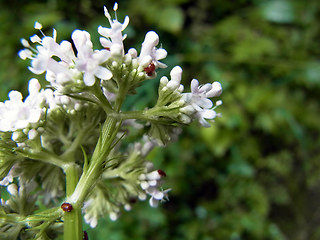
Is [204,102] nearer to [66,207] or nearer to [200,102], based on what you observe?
[200,102]

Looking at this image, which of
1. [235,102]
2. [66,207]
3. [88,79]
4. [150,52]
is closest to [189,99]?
[150,52]

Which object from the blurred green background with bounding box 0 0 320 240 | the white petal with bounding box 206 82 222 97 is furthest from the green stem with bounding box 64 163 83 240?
the blurred green background with bounding box 0 0 320 240

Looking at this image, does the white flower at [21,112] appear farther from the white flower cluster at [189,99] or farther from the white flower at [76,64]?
the white flower cluster at [189,99]

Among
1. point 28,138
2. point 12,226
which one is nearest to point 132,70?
point 28,138

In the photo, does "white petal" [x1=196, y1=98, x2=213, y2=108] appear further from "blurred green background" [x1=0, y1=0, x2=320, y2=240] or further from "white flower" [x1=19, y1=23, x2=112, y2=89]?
"blurred green background" [x1=0, y1=0, x2=320, y2=240]

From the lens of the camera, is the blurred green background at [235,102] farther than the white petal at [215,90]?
Yes

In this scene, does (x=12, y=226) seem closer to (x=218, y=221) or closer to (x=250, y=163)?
(x=218, y=221)

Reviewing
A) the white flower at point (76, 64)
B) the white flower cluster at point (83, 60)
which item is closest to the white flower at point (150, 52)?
the white flower cluster at point (83, 60)
